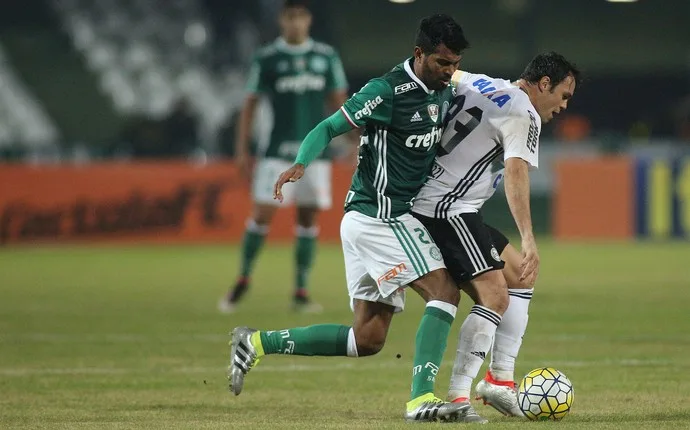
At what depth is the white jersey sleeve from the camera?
612 centimetres

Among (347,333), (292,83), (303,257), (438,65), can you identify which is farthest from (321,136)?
(292,83)

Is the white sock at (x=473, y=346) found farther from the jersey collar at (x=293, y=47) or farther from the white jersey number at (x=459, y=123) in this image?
the jersey collar at (x=293, y=47)

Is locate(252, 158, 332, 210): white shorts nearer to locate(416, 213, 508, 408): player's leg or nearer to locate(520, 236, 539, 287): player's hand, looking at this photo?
locate(416, 213, 508, 408): player's leg

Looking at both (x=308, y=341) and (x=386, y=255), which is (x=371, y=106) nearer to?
(x=386, y=255)

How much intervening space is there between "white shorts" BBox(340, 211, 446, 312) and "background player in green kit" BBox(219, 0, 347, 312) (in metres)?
5.22

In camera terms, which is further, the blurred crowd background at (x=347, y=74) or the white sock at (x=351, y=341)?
the blurred crowd background at (x=347, y=74)

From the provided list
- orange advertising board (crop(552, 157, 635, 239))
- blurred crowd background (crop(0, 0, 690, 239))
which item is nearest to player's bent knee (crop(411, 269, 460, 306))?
blurred crowd background (crop(0, 0, 690, 239))

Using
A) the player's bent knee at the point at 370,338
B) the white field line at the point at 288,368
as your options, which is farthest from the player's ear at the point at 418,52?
the white field line at the point at 288,368

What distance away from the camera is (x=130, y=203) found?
19.7 m

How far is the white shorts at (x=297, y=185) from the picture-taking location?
38.0 ft

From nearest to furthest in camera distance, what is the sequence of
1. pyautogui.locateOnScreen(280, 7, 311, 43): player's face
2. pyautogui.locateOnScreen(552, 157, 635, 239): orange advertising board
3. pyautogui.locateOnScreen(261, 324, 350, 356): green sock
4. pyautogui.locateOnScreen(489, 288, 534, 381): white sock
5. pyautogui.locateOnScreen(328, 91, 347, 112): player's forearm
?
pyautogui.locateOnScreen(261, 324, 350, 356): green sock < pyautogui.locateOnScreen(489, 288, 534, 381): white sock < pyautogui.locateOnScreen(280, 7, 311, 43): player's face < pyautogui.locateOnScreen(328, 91, 347, 112): player's forearm < pyautogui.locateOnScreen(552, 157, 635, 239): orange advertising board

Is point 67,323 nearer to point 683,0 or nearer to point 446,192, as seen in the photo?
point 446,192

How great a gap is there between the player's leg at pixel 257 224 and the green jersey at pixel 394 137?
5175 mm

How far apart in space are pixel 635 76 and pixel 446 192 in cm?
2618
